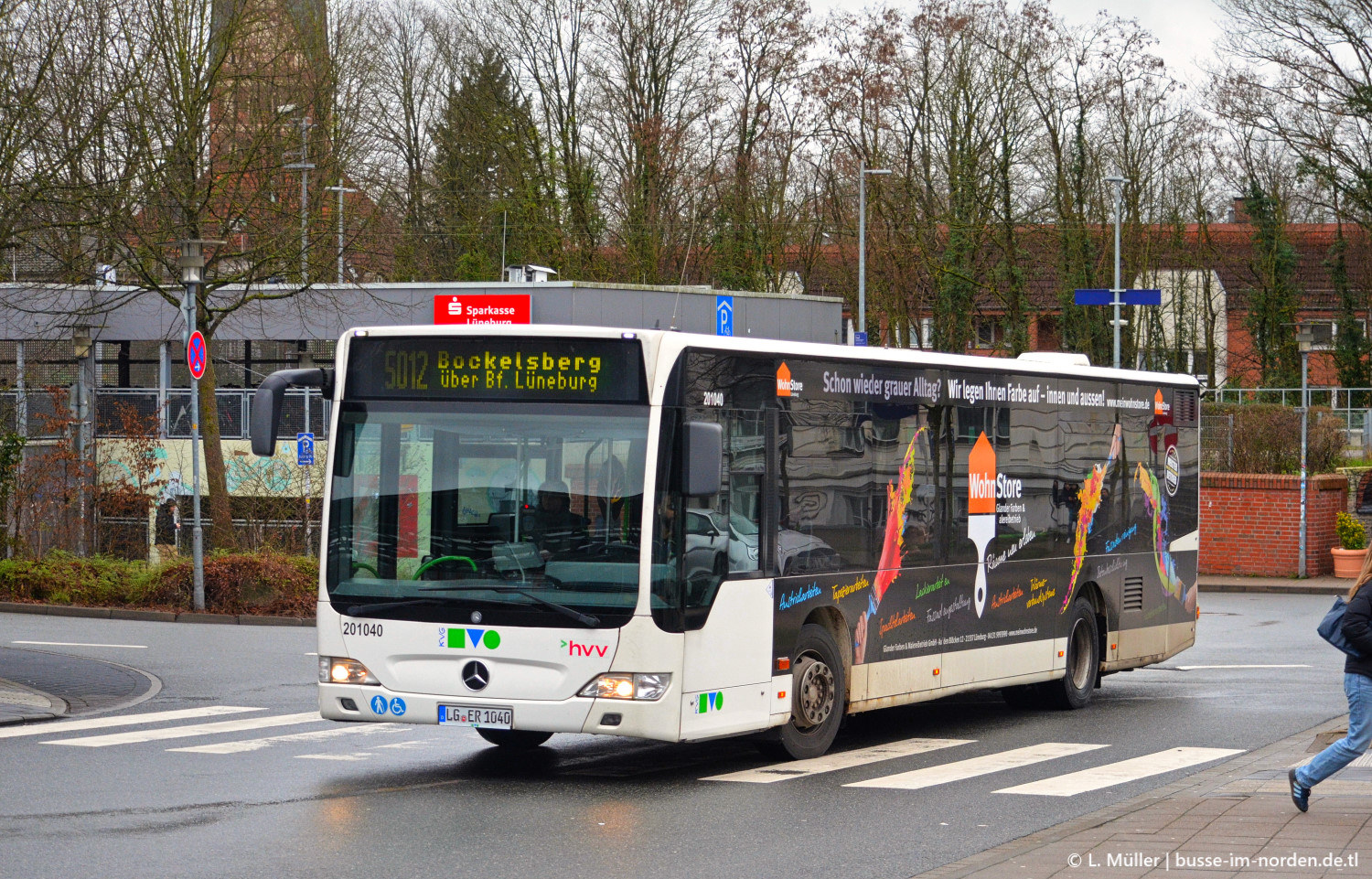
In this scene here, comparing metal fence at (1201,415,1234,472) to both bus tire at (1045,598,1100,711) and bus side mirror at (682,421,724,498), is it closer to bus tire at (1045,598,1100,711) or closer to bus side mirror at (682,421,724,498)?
bus tire at (1045,598,1100,711)

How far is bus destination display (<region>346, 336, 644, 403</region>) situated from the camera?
1027cm

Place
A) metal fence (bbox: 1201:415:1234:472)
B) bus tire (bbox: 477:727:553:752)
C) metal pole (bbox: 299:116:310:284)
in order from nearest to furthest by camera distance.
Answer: bus tire (bbox: 477:727:553:752), metal pole (bbox: 299:116:310:284), metal fence (bbox: 1201:415:1234:472)

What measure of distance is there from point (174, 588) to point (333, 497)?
1599 cm

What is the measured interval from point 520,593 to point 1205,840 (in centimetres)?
406

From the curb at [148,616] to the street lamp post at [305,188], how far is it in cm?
704

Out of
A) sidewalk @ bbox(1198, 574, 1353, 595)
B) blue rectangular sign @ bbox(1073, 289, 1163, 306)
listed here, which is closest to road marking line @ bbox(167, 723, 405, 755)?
sidewalk @ bbox(1198, 574, 1353, 595)

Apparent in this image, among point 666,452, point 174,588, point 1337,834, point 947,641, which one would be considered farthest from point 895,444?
point 174,588

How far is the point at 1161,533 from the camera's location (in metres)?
16.4

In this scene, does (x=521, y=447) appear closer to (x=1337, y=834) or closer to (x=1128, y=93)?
(x=1337, y=834)

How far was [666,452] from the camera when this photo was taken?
1017 centimetres

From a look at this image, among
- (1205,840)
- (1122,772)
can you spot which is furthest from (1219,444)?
(1205,840)

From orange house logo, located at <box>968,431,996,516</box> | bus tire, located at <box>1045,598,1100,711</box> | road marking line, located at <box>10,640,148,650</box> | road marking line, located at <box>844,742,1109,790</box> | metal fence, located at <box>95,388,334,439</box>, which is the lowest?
road marking line, located at <box>10,640,148,650</box>

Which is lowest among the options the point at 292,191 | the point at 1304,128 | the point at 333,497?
the point at 333,497

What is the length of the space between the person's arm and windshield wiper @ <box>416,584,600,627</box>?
13.2 feet
